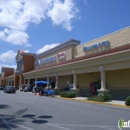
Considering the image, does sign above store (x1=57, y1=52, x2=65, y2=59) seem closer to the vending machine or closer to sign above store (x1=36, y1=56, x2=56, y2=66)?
sign above store (x1=36, y1=56, x2=56, y2=66)

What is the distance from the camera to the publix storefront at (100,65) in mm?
19094

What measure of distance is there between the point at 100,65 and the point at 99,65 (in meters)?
0.19

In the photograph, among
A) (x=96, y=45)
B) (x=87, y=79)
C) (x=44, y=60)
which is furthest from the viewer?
(x=44, y=60)

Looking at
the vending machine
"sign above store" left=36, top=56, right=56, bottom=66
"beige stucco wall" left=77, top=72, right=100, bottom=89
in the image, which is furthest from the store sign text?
the vending machine

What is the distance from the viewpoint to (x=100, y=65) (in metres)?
20.5

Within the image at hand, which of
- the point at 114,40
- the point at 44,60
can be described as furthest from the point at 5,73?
the point at 114,40

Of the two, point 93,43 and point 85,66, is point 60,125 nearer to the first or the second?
point 85,66

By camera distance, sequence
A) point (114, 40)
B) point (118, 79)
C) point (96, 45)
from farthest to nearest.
A: point (96, 45) → point (114, 40) → point (118, 79)

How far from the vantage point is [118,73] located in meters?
21.8

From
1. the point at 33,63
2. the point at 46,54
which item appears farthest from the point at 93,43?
the point at 33,63

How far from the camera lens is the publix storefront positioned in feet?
62.6

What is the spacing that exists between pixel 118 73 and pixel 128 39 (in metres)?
4.08

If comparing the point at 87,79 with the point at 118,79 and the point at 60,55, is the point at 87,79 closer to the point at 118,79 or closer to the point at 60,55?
the point at 118,79

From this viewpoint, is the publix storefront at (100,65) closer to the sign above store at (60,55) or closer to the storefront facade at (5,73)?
the sign above store at (60,55)
